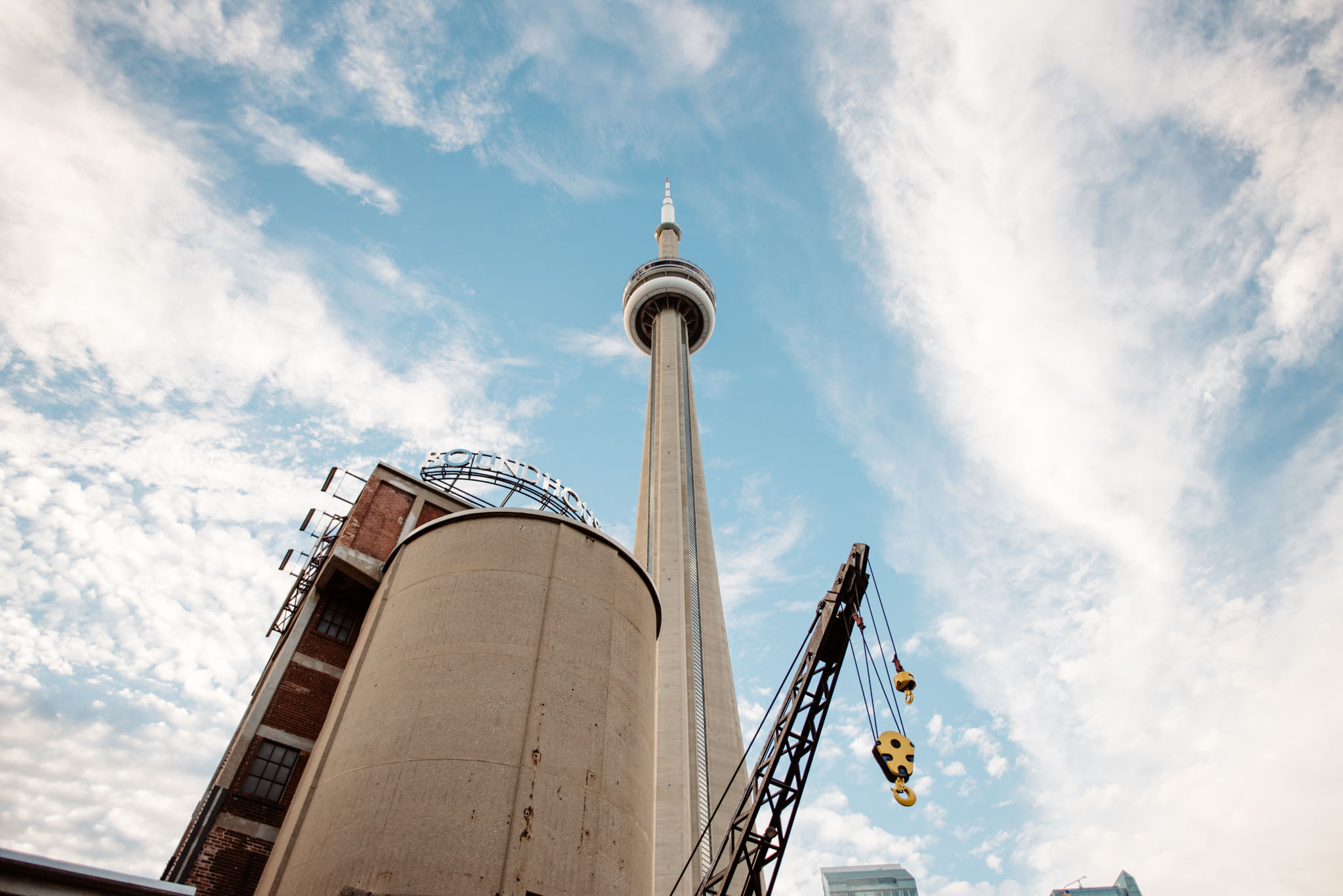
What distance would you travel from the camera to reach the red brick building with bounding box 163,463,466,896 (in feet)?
61.7

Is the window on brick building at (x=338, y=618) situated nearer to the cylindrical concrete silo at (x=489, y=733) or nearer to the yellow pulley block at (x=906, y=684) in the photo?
the cylindrical concrete silo at (x=489, y=733)

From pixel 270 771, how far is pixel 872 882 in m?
166

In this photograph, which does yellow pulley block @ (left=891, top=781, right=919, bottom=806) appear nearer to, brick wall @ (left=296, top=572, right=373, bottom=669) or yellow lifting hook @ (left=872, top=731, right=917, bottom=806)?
yellow lifting hook @ (left=872, top=731, right=917, bottom=806)

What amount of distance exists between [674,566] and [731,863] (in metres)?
29.0

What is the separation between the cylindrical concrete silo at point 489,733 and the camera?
1573 cm

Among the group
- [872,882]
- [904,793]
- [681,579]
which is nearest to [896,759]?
[904,793]

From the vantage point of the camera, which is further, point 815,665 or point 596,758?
point 815,665

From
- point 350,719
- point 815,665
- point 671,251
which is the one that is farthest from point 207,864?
point 671,251

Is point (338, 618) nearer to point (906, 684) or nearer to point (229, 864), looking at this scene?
point (229, 864)

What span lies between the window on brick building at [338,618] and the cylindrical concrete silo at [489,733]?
2547 millimetres

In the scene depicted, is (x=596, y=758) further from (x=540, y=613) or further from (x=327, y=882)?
(x=327, y=882)

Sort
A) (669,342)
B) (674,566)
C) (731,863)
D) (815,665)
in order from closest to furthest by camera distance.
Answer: (731,863)
(815,665)
(674,566)
(669,342)

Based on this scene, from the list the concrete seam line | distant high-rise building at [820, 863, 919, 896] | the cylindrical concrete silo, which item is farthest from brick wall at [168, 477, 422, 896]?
distant high-rise building at [820, 863, 919, 896]

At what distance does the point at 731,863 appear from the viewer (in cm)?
2253
